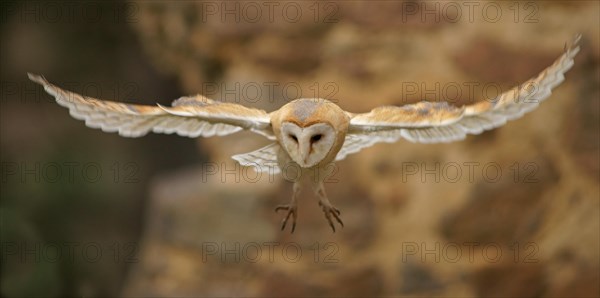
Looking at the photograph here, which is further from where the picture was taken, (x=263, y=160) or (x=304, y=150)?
(x=263, y=160)

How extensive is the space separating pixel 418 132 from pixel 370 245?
0.81 metres

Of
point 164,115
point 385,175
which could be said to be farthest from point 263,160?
point 385,175

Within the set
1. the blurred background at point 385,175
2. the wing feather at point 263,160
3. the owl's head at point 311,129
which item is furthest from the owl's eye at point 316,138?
the blurred background at point 385,175

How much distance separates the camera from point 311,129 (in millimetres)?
466

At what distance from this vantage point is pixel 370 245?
1387mm

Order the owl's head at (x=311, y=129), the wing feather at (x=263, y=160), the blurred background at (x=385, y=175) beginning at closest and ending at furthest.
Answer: the owl's head at (x=311, y=129), the wing feather at (x=263, y=160), the blurred background at (x=385, y=175)

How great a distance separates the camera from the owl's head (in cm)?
47

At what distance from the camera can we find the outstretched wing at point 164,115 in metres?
0.53

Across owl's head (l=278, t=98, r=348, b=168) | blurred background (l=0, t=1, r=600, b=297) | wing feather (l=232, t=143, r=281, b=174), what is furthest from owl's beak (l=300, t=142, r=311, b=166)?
blurred background (l=0, t=1, r=600, b=297)

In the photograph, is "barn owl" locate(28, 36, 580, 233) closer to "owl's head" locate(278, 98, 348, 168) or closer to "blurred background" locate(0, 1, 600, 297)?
"owl's head" locate(278, 98, 348, 168)

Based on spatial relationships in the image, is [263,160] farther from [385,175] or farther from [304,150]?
[385,175]

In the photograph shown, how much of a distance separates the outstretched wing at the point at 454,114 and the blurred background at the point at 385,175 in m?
0.65

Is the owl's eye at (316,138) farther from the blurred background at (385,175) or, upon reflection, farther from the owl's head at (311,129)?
the blurred background at (385,175)

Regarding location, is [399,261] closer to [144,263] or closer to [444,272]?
[444,272]
